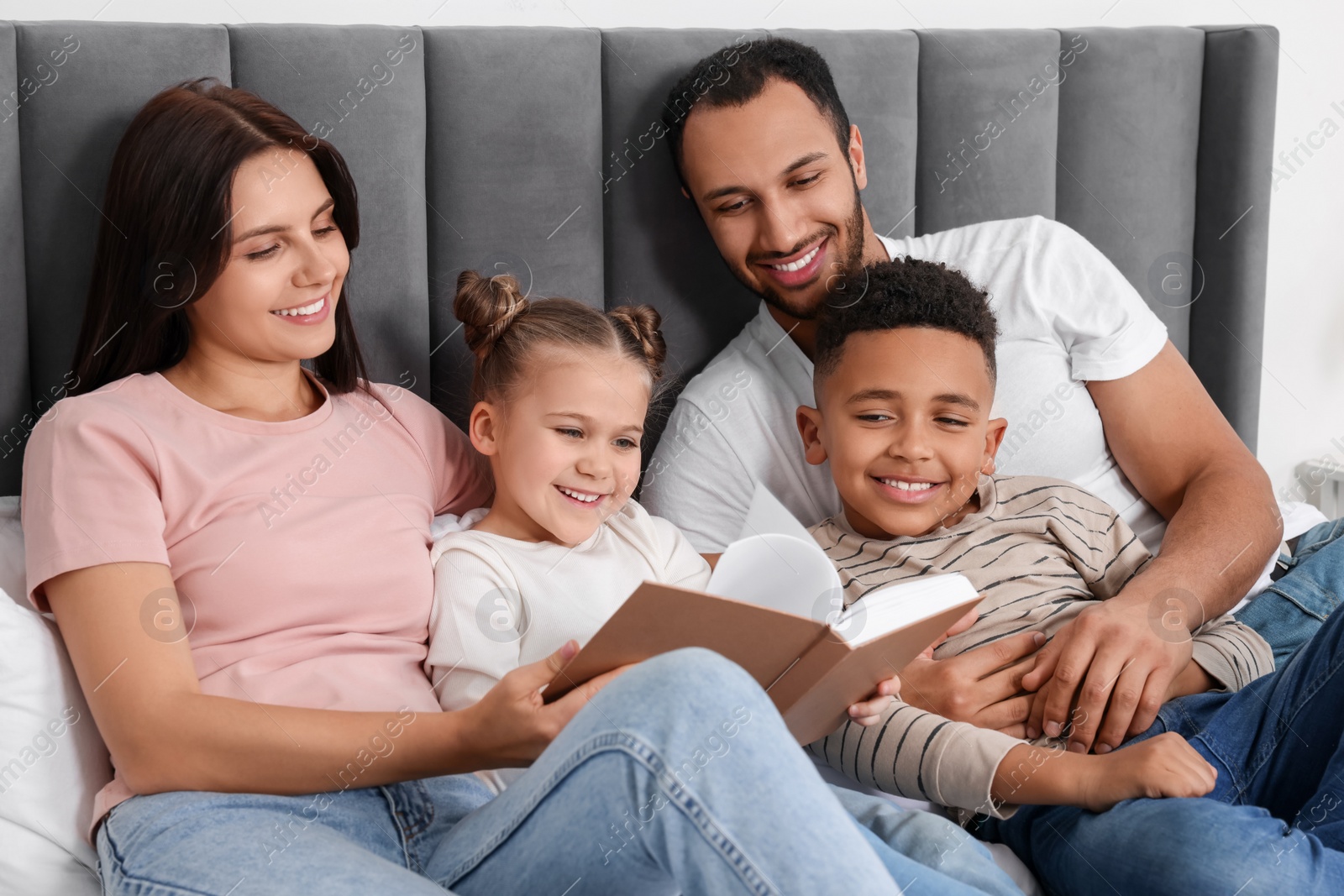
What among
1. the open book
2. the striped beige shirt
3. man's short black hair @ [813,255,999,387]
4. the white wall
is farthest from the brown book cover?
the white wall

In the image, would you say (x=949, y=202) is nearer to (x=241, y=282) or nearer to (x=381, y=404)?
(x=381, y=404)

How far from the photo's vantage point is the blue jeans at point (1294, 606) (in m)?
1.41

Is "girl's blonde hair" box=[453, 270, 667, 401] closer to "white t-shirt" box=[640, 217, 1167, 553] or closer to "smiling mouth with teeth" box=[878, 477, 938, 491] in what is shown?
"white t-shirt" box=[640, 217, 1167, 553]

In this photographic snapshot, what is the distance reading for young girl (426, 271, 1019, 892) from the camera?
1.17 meters

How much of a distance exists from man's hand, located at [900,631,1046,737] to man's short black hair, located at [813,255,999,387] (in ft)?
1.18

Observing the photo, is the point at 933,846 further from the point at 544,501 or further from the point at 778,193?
the point at 778,193

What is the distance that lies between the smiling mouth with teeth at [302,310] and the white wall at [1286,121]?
0.73m

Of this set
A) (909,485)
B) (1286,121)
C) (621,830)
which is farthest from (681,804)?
(1286,121)

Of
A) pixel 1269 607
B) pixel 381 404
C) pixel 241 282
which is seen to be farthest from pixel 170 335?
pixel 1269 607

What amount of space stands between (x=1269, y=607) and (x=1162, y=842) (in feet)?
1.83

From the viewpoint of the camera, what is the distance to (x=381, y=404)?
133cm

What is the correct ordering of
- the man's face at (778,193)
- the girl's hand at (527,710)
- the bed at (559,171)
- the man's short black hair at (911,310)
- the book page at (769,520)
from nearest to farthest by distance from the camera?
the girl's hand at (527,710) < the book page at (769,520) < the bed at (559,171) < the man's short black hair at (911,310) < the man's face at (778,193)

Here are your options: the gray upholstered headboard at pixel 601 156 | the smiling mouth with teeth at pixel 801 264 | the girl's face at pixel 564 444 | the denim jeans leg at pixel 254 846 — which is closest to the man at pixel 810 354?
the smiling mouth with teeth at pixel 801 264

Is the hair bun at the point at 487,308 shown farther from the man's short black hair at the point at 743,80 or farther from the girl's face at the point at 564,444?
the man's short black hair at the point at 743,80
